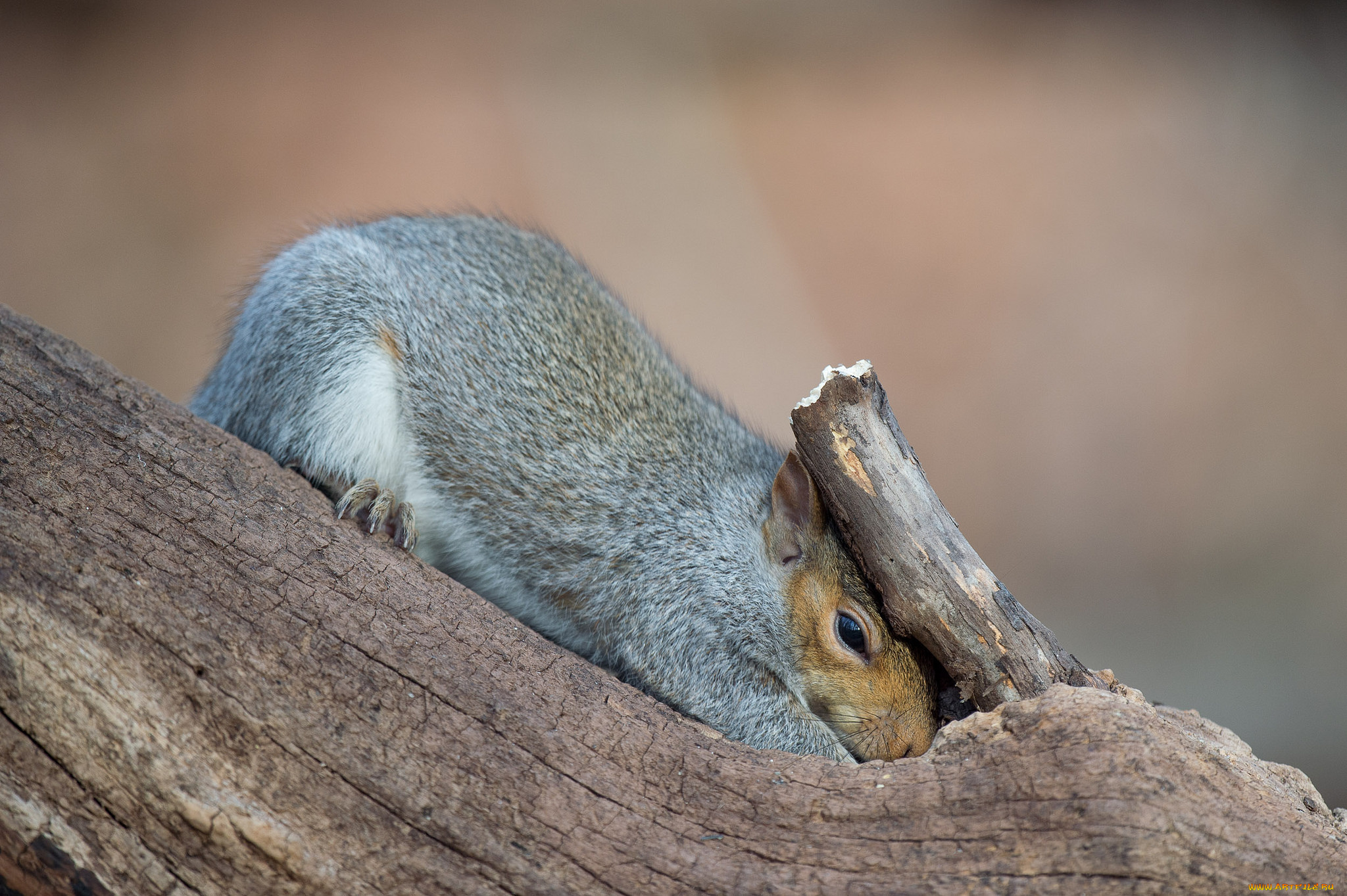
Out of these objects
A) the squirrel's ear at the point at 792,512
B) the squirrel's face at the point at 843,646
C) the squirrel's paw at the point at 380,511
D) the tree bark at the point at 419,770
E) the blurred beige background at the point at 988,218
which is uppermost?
the blurred beige background at the point at 988,218

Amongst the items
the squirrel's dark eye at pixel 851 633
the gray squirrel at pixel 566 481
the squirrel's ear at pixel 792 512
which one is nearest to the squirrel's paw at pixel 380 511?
the gray squirrel at pixel 566 481

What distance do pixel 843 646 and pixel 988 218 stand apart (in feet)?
21.5

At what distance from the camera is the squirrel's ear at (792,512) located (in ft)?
11.1

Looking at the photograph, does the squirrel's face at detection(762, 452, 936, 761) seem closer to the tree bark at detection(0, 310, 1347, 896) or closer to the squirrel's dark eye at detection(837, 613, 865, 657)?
the squirrel's dark eye at detection(837, 613, 865, 657)

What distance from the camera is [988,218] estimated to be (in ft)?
28.1

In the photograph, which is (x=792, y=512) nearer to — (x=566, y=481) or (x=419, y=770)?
(x=566, y=481)

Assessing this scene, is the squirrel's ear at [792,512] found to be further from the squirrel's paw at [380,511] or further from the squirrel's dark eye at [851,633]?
the squirrel's paw at [380,511]

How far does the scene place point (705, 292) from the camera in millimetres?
8664

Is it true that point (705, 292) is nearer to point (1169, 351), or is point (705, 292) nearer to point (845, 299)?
point (845, 299)

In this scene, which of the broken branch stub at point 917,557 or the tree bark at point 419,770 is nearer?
the tree bark at point 419,770

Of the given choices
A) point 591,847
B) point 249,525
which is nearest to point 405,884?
point 591,847

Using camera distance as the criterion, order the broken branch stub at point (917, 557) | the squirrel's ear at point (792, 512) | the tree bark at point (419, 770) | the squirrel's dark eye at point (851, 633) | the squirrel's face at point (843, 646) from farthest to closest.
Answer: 1. the squirrel's ear at point (792, 512)
2. the squirrel's dark eye at point (851, 633)
3. the squirrel's face at point (843, 646)
4. the broken branch stub at point (917, 557)
5. the tree bark at point (419, 770)

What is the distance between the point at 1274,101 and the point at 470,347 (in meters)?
9.10

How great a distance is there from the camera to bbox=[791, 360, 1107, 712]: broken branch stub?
2.79 metres
